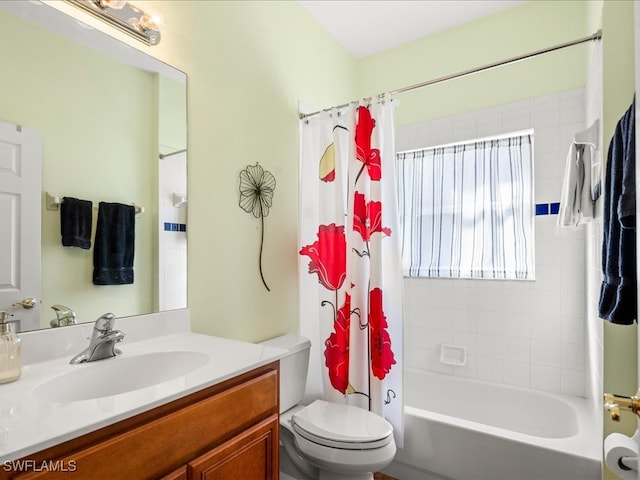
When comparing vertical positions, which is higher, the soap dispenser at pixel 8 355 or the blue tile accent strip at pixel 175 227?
the blue tile accent strip at pixel 175 227

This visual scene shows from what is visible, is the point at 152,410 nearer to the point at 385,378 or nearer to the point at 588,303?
the point at 385,378

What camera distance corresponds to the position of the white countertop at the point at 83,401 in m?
0.64

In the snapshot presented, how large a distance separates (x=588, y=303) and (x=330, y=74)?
2.17m

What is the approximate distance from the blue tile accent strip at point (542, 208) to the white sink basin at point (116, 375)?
2142mm

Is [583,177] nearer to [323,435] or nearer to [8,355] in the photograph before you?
[323,435]

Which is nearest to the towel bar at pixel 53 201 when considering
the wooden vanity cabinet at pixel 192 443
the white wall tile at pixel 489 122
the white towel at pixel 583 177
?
the wooden vanity cabinet at pixel 192 443

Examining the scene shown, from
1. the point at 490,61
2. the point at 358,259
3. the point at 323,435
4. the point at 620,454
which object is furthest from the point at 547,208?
the point at 323,435

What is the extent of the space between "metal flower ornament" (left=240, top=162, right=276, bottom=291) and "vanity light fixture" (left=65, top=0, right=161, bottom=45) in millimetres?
668

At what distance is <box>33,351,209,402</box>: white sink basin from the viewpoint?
3.13 ft

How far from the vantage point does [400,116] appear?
275cm

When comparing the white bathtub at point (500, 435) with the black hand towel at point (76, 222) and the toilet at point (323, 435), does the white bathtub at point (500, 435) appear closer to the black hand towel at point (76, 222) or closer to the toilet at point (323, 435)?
the toilet at point (323, 435)

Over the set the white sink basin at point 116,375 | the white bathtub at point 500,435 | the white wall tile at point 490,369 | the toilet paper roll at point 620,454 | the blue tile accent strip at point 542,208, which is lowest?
the white bathtub at point 500,435

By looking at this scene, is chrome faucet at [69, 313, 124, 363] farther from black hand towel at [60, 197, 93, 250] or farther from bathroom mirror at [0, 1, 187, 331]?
black hand towel at [60, 197, 93, 250]

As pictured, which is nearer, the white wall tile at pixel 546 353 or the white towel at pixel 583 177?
the white towel at pixel 583 177
